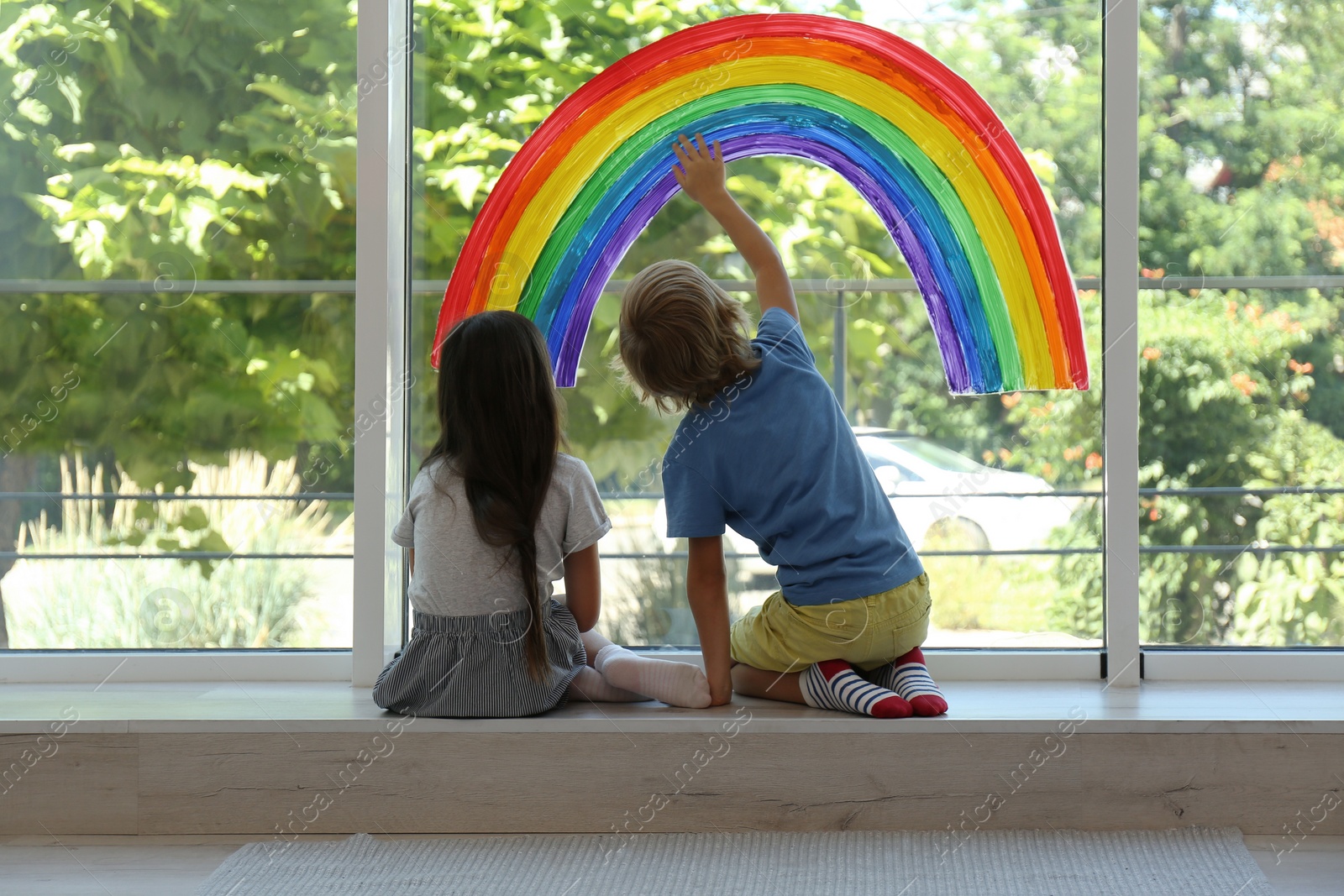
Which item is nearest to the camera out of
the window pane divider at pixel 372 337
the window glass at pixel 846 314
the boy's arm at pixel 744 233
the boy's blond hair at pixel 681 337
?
the boy's blond hair at pixel 681 337

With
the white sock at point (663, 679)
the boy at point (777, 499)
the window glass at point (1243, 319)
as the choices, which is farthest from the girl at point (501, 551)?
the window glass at point (1243, 319)

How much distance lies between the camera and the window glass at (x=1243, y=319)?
6.97ft

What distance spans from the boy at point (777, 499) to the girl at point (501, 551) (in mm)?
141

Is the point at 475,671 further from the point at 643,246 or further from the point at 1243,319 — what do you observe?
the point at 1243,319

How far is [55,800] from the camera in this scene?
1.70m

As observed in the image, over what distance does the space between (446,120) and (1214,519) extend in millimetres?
1686

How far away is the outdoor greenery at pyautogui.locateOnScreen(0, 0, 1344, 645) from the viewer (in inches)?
83.7

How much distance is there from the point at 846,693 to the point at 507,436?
2.19ft

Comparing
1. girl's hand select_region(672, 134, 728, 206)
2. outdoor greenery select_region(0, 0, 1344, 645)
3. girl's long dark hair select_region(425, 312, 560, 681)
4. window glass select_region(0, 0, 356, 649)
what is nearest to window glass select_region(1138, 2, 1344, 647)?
outdoor greenery select_region(0, 0, 1344, 645)

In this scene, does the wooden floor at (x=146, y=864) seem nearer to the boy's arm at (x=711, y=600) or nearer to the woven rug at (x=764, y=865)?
the woven rug at (x=764, y=865)

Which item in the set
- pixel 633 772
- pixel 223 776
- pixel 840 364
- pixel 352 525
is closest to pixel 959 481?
pixel 840 364

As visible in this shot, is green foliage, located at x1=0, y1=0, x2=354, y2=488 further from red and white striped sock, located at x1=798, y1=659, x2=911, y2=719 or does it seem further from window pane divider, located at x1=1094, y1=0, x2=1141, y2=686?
window pane divider, located at x1=1094, y1=0, x2=1141, y2=686

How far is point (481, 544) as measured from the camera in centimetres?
181

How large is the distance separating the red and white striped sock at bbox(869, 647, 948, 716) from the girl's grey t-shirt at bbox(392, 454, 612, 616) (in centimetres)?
52
